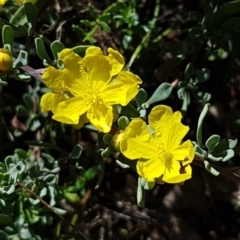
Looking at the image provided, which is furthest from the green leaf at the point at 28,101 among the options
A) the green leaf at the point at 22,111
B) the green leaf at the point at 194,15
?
the green leaf at the point at 194,15

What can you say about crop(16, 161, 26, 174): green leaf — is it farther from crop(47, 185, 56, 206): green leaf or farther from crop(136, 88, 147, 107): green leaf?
crop(136, 88, 147, 107): green leaf

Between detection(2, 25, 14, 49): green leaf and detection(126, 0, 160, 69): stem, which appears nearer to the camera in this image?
detection(2, 25, 14, 49): green leaf

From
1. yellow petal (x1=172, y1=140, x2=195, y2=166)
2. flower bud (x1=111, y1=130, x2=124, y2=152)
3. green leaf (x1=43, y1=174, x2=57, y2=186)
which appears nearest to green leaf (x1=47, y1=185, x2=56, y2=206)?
green leaf (x1=43, y1=174, x2=57, y2=186)

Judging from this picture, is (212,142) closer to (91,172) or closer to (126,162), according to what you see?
(126,162)

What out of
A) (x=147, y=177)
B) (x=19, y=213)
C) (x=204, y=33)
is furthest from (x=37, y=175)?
(x=204, y=33)

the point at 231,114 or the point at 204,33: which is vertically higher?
the point at 204,33

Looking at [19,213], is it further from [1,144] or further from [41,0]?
[41,0]

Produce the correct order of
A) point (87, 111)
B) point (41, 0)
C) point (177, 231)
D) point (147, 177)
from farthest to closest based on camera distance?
point (177, 231) < point (41, 0) < point (87, 111) < point (147, 177)

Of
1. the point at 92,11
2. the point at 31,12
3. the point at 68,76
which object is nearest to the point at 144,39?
the point at 92,11

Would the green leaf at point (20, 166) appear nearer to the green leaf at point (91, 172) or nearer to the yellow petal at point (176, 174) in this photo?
the green leaf at point (91, 172)
